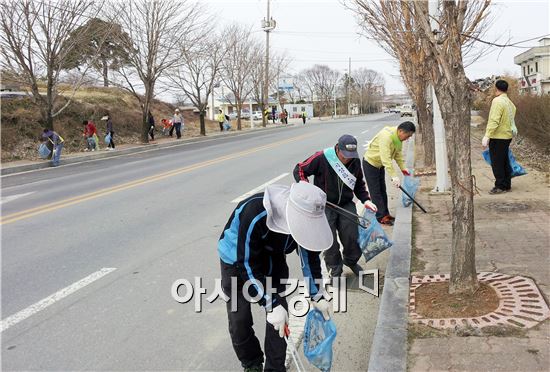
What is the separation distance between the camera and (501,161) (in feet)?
27.1

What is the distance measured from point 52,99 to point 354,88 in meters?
108

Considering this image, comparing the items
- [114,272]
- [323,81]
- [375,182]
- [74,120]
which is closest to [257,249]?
[114,272]

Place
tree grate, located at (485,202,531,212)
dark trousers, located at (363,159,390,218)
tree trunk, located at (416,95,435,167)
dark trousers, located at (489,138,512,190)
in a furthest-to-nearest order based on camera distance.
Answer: tree trunk, located at (416,95,435,167) < dark trousers, located at (489,138,512,190) < dark trousers, located at (363,159,390,218) < tree grate, located at (485,202,531,212)

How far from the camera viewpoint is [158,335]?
4082mm

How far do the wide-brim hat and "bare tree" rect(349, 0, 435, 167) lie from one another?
8.49 m

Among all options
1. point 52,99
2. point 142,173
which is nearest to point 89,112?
point 52,99

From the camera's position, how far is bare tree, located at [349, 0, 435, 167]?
11.3 m

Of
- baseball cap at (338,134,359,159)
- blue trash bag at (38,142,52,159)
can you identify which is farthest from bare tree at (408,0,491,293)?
blue trash bag at (38,142,52,159)

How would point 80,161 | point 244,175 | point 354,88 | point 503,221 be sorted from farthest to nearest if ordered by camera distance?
1. point 354,88
2. point 80,161
3. point 244,175
4. point 503,221

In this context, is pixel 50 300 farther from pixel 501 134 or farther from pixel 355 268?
pixel 501 134

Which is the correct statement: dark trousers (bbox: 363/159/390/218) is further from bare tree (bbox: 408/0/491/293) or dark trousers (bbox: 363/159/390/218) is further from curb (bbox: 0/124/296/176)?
curb (bbox: 0/124/296/176)

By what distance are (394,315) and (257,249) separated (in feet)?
5.20

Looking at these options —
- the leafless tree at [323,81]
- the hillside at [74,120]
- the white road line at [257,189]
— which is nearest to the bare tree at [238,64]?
the hillside at [74,120]

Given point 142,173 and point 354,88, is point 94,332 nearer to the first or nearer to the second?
point 142,173
